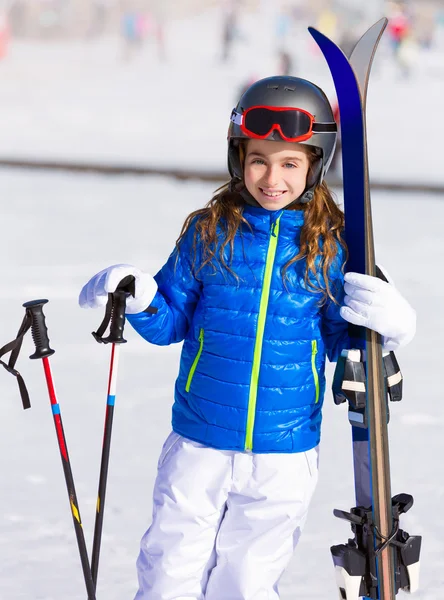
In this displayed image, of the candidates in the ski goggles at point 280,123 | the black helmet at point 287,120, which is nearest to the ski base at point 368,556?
the black helmet at point 287,120

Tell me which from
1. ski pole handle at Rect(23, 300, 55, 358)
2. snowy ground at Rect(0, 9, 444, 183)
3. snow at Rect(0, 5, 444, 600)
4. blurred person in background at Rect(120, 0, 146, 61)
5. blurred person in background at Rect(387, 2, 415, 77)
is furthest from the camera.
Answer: blurred person in background at Rect(120, 0, 146, 61)

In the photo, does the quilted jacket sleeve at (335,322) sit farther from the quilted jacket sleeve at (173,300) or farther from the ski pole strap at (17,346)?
the ski pole strap at (17,346)

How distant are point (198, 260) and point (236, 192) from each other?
0.19 m

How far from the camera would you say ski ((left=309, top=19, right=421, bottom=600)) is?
232 centimetres

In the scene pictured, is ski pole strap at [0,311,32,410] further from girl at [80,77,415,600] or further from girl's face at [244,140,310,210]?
girl's face at [244,140,310,210]

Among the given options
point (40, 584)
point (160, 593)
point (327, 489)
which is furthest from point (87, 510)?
point (160, 593)

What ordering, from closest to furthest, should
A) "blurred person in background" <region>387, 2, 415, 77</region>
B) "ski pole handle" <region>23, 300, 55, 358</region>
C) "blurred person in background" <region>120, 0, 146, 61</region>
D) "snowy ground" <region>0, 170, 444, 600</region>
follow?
"ski pole handle" <region>23, 300, 55, 358</region> < "snowy ground" <region>0, 170, 444, 600</region> < "blurred person in background" <region>387, 2, 415, 77</region> < "blurred person in background" <region>120, 0, 146, 61</region>

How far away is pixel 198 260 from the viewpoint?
2.41 meters

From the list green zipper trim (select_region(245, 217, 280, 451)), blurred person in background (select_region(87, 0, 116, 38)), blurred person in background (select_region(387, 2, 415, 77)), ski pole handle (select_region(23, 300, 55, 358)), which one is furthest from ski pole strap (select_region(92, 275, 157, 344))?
blurred person in background (select_region(87, 0, 116, 38))

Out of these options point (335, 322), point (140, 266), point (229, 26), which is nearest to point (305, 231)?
point (335, 322)

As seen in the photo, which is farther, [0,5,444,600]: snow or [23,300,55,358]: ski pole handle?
[0,5,444,600]: snow

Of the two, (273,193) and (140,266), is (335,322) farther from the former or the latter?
(140,266)

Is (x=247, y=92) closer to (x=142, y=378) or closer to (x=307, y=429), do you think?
(x=307, y=429)

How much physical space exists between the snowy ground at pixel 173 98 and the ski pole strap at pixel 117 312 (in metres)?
13.6
